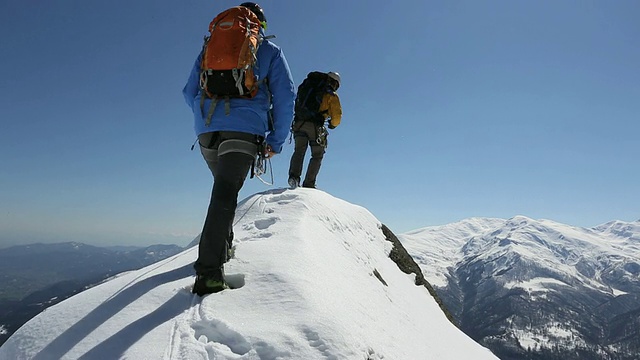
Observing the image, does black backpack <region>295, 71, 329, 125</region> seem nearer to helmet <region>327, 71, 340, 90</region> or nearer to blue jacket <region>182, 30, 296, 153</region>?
helmet <region>327, 71, 340, 90</region>

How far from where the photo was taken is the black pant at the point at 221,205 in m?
4.38

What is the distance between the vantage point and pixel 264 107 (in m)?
5.06

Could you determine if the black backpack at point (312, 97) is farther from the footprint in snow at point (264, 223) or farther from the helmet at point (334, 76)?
the footprint in snow at point (264, 223)

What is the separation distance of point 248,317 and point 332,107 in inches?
375

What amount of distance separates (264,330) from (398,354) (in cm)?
215

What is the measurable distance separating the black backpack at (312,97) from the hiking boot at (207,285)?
873 cm

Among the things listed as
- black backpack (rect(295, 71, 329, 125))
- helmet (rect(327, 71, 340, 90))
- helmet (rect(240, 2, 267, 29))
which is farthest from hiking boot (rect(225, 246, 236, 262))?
helmet (rect(327, 71, 340, 90))

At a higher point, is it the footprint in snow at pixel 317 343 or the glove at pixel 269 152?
the glove at pixel 269 152

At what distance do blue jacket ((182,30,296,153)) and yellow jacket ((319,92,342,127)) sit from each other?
7001 mm

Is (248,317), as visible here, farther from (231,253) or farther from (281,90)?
(281,90)

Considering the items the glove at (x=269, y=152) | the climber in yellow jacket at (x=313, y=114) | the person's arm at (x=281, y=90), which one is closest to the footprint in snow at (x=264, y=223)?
the glove at (x=269, y=152)

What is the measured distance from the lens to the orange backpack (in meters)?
4.66

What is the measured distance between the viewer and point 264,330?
3.43 metres


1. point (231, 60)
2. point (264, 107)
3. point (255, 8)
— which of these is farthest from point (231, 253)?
point (255, 8)
